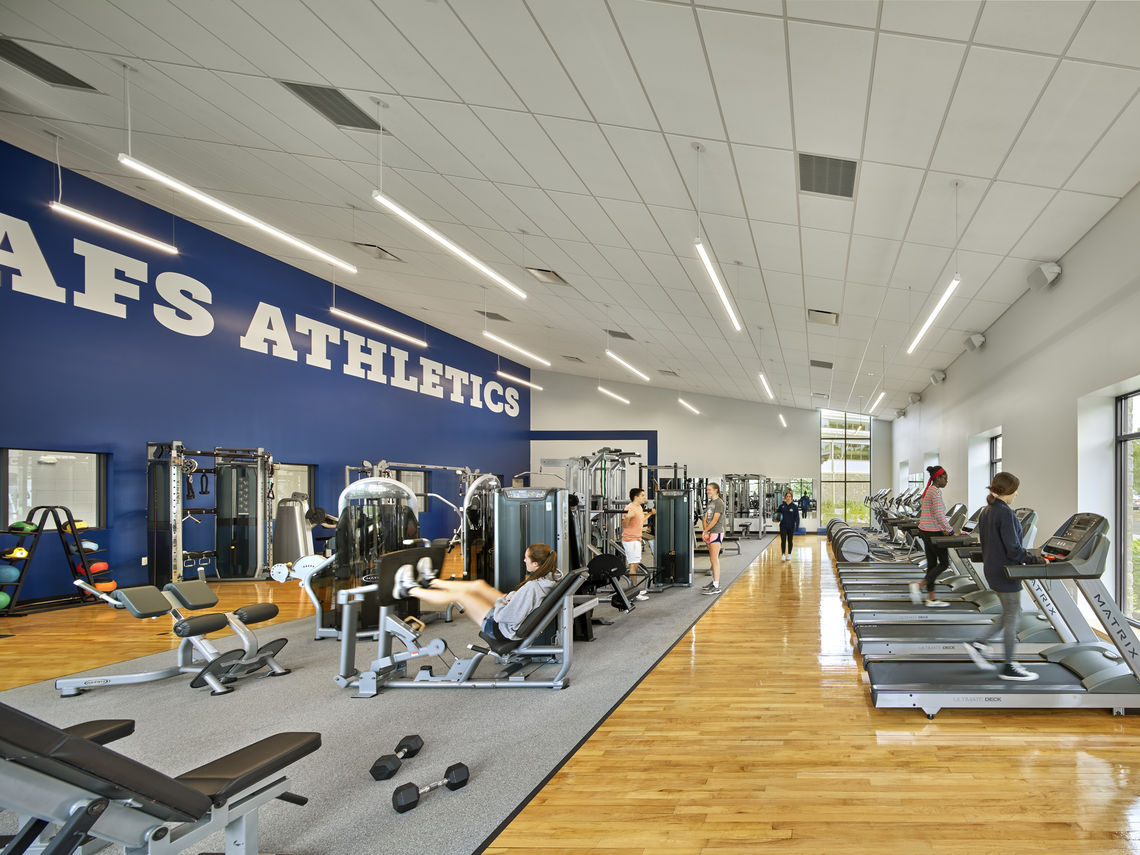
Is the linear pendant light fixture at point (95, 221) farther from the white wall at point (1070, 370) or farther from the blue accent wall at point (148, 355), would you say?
the white wall at point (1070, 370)

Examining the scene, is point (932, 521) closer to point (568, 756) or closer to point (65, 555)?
point (568, 756)

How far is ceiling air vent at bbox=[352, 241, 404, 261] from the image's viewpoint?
32.1ft

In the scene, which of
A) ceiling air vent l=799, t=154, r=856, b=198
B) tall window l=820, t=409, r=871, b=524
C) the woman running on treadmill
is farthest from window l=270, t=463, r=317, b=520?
tall window l=820, t=409, r=871, b=524

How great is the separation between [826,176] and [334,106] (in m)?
3.83

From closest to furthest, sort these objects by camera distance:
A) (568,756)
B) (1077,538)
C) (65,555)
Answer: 1. (568,756)
2. (1077,538)
3. (65,555)

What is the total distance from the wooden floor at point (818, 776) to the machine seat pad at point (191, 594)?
114cm

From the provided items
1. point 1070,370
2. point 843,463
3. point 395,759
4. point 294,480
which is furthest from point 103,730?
point 843,463

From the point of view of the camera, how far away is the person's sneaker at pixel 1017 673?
12.2ft

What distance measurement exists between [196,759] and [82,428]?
6.21 meters

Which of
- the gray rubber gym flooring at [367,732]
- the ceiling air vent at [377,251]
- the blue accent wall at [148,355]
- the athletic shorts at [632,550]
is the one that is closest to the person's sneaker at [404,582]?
the gray rubber gym flooring at [367,732]

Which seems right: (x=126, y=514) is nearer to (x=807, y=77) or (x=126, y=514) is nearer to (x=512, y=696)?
(x=512, y=696)

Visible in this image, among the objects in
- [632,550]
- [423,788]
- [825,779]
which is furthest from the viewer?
[632,550]

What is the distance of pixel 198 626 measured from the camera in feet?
14.3

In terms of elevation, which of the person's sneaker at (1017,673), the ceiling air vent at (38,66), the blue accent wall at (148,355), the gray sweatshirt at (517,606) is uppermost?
the ceiling air vent at (38,66)
